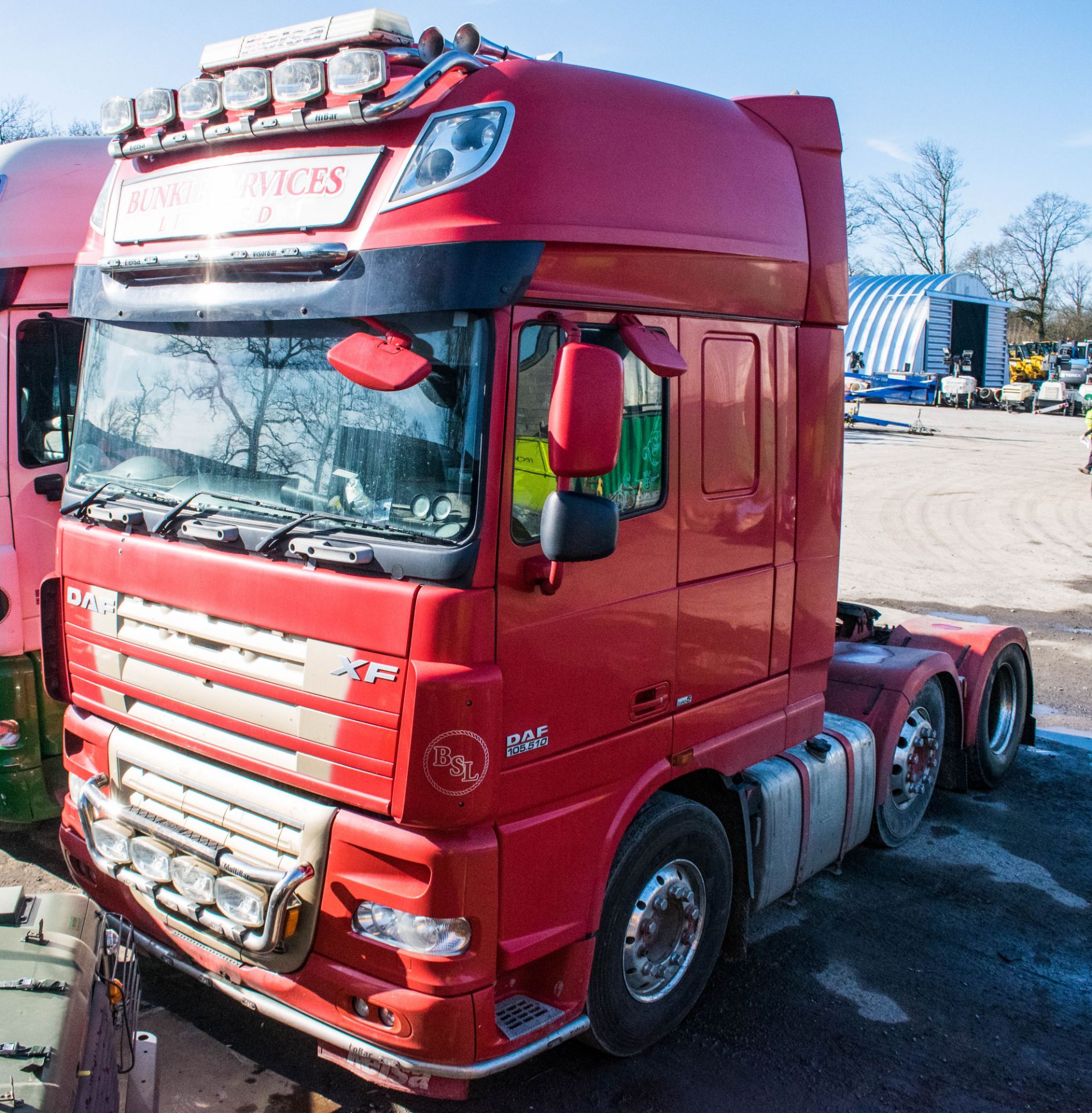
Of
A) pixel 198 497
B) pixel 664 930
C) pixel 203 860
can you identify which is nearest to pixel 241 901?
pixel 203 860

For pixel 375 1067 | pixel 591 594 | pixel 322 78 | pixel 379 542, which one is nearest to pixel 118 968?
pixel 375 1067

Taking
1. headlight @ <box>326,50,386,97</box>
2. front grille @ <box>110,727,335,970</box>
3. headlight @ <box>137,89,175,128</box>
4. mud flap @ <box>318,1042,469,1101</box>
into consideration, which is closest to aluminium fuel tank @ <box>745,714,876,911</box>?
mud flap @ <box>318,1042,469,1101</box>

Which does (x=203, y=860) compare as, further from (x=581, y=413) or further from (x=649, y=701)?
(x=581, y=413)

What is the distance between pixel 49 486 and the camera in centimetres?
520

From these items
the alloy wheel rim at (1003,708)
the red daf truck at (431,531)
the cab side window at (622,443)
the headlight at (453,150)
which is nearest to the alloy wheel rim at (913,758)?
the alloy wheel rim at (1003,708)

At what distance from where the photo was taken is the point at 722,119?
3.94 m

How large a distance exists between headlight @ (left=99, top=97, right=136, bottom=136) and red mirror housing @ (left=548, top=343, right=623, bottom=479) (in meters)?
2.08

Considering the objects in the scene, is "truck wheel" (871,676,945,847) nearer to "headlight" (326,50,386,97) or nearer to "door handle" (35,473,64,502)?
"headlight" (326,50,386,97)

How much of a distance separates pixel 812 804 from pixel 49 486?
3.90 metres

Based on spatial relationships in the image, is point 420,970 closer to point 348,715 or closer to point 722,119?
point 348,715

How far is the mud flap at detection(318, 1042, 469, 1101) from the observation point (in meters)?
3.19

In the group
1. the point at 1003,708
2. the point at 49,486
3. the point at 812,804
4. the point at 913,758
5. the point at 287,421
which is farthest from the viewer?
the point at 1003,708

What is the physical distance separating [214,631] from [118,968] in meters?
1.04

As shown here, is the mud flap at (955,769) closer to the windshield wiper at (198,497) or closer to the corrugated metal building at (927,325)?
the windshield wiper at (198,497)
